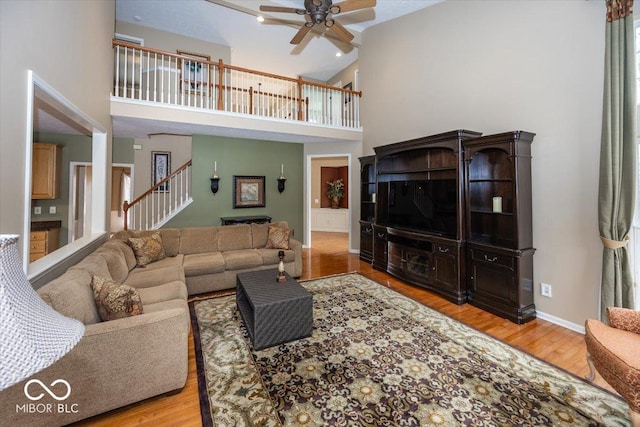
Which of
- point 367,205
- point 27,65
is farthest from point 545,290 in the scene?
point 27,65

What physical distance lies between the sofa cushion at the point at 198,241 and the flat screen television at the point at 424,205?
309 cm

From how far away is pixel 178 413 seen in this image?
1.87 m

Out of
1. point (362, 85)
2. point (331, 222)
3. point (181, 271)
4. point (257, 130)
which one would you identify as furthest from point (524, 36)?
point (331, 222)

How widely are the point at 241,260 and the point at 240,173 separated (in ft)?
10.3

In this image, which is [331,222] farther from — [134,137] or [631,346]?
[631,346]

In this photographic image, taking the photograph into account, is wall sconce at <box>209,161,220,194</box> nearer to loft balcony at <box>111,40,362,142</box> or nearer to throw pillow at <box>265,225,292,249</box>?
loft balcony at <box>111,40,362,142</box>

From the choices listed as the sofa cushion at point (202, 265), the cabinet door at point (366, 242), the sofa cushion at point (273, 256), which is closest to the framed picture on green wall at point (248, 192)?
the sofa cushion at point (273, 256)

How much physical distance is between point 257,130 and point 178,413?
15.6ft

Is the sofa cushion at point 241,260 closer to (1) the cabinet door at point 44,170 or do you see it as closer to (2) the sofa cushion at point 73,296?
(2) the sofa cushion at point 73,296

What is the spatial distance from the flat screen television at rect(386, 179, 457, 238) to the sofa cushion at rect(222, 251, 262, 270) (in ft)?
8.05

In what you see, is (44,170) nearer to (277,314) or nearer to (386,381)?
(277,314)

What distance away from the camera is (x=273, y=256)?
4.50 m

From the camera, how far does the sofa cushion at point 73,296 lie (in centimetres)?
175

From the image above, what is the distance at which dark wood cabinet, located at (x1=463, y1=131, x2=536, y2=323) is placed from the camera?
3.20m
